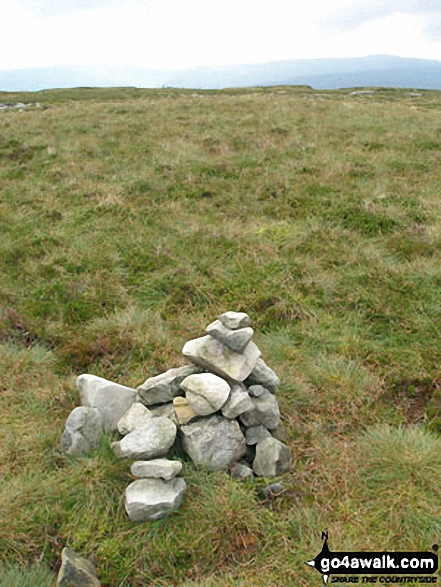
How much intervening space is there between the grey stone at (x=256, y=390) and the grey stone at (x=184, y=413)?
2.32ft

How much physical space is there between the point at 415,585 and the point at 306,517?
1.01m

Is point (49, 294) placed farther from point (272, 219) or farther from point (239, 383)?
point (272, 219)

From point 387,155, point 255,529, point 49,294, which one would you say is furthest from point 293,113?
point 255,529

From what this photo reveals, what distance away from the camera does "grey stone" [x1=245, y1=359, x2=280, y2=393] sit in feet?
17.7

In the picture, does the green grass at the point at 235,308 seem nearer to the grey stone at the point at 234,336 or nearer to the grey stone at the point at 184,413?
the grey stone at the point at 184,413

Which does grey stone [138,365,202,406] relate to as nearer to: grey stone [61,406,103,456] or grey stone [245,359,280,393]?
grey stone [61,406,103,456]

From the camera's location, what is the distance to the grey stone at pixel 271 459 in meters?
4.64

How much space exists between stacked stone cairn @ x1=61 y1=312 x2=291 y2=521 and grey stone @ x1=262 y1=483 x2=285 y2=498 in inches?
6.0

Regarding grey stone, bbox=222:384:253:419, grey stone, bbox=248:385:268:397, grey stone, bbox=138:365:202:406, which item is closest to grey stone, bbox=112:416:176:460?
grey stone, bbox=138:365:202:406

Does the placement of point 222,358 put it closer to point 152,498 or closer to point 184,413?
point 184,413

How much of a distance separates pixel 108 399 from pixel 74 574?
1813mm

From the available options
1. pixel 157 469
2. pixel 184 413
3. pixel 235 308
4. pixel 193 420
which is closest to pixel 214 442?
pixel 193 420

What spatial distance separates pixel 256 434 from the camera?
4945 millimetres

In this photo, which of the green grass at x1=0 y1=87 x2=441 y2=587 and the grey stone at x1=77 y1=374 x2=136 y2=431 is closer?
the green grass at x1=0 y1=87 x2=441 y2=587
